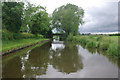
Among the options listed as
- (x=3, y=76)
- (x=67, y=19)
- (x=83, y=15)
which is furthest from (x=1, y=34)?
(x=83, y=15)

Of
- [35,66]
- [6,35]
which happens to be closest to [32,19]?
[6,35]

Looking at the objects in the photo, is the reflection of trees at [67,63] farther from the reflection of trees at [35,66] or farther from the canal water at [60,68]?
the reflection of trees at [35,66]

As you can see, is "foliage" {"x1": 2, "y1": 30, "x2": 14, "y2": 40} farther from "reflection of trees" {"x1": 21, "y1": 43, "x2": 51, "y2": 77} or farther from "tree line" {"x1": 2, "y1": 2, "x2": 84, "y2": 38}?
"reflection of trees" {"x1": 21, "y1": 43, "x2": 51, "y2": 77}

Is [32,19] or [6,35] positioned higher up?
[32,19]

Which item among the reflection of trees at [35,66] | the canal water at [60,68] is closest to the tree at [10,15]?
the canal water at [60,68]

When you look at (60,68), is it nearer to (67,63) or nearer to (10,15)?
(67,63)

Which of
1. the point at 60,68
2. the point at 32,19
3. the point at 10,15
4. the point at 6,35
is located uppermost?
the point at 32,19

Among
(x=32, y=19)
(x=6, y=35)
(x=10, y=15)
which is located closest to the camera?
(x=10, y=15)

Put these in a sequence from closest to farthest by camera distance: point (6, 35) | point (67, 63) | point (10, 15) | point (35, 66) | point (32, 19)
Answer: point (35, 66), point (67, 63), point (10, 15), point (6, 35), point (32, 19)

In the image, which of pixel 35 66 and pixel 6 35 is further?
pixel 6 35

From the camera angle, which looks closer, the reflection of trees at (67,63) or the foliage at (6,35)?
the reflection of trees at (67,63)

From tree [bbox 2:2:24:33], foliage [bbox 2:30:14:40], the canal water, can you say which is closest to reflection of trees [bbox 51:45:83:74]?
the canal water

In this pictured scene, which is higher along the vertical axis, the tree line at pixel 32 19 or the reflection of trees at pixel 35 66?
the tree line at pixel 32 19

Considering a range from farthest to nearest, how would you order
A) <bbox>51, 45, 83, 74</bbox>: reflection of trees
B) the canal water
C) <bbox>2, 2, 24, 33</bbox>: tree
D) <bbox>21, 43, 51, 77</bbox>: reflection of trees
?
<bbox>2, 2, 24, 33</bbox>: tree → <bbox>51, 45, 83, 74</bbox>: reflection of trees → <bbox>21, 43, 51, 77</bbox>: reflection of trees → the canal water
